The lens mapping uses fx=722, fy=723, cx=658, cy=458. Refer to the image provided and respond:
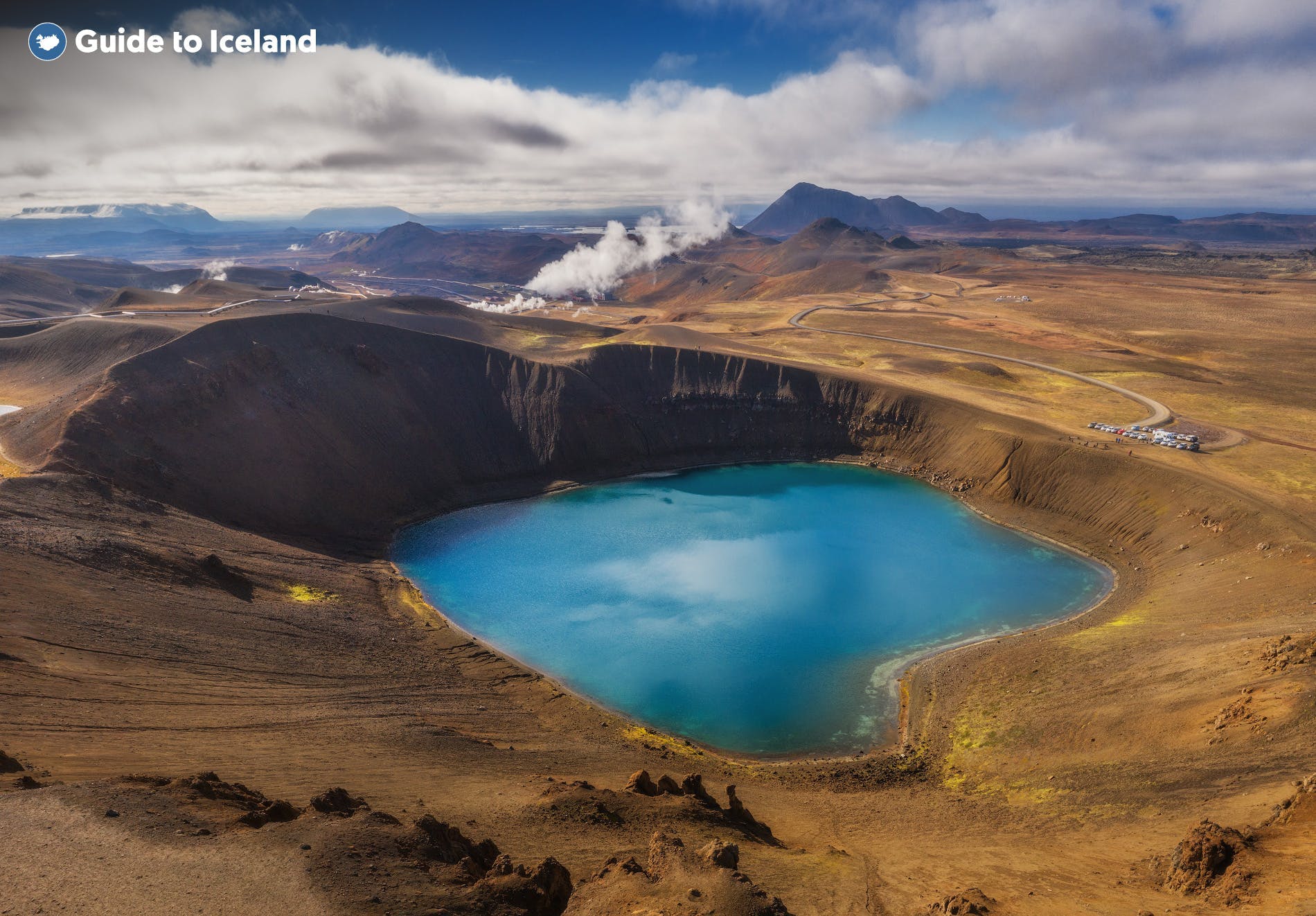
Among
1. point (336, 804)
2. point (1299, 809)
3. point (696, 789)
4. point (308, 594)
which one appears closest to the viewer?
point (1299, 809)

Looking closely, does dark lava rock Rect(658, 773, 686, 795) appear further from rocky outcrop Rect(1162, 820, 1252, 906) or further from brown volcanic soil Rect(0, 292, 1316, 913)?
rocky outcrop Rect(1162, 820, 1252, 906)

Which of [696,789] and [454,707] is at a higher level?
[696,789]

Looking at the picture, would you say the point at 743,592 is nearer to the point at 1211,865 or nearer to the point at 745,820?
the point at 745,820

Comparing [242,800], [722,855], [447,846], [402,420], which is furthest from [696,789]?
[402,420]

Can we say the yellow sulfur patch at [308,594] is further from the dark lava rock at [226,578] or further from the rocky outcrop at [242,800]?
the rocky outcrop at [242,800]

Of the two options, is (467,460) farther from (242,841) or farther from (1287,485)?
(1287,485)

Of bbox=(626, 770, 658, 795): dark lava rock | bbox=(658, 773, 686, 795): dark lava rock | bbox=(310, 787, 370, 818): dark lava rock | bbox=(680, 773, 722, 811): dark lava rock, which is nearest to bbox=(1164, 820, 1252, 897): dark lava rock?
bbox=(680, 773, 722, 811): dark lava rock

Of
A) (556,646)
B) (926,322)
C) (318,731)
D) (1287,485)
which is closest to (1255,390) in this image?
(1287,485)
